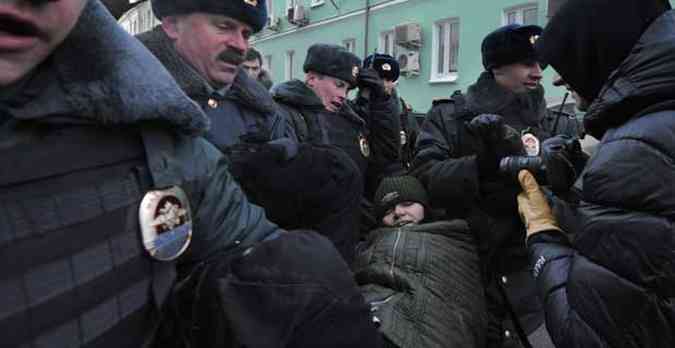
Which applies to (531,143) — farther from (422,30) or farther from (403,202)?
(422,30)

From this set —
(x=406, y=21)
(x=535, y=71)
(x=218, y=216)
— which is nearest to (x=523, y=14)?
(x=406, y=21)

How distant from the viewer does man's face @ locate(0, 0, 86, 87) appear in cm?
80

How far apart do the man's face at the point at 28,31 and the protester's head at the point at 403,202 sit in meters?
2.02

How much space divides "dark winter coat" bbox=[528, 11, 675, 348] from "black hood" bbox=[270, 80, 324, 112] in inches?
53.6

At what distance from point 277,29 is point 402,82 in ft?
19.6

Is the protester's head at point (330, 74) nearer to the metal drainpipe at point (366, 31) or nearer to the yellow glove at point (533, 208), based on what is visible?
the yellow glove at point (533, 208)

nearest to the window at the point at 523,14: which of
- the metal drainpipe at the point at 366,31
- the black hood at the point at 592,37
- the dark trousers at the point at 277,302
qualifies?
the metal drainpipe at the point at 366,31

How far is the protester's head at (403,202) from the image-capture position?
2.76 meters

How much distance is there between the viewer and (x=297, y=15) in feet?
53.8

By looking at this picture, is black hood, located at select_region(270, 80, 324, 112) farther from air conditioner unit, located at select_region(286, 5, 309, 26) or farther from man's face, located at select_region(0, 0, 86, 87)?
air conditioner unit, located at select_region(286, 5, 309, 26)

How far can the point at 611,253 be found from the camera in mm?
1379

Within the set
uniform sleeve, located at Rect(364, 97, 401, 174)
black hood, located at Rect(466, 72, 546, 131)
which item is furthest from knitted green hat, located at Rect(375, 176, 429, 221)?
black hood, located at Rect(466, 72, 546, 131)

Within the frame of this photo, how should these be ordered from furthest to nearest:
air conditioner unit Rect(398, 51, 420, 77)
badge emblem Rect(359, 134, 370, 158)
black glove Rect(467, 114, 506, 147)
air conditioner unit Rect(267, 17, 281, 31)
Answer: air conditioner unit Rect(267, 17, 281, 31) < air conditioner unit Rect(398, 51, 420, 77) < badge emblem Rect(359, 134, 370, 158) < black glove Rect(467, 114, 506, 147)

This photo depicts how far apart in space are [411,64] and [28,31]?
1247 centimetres
